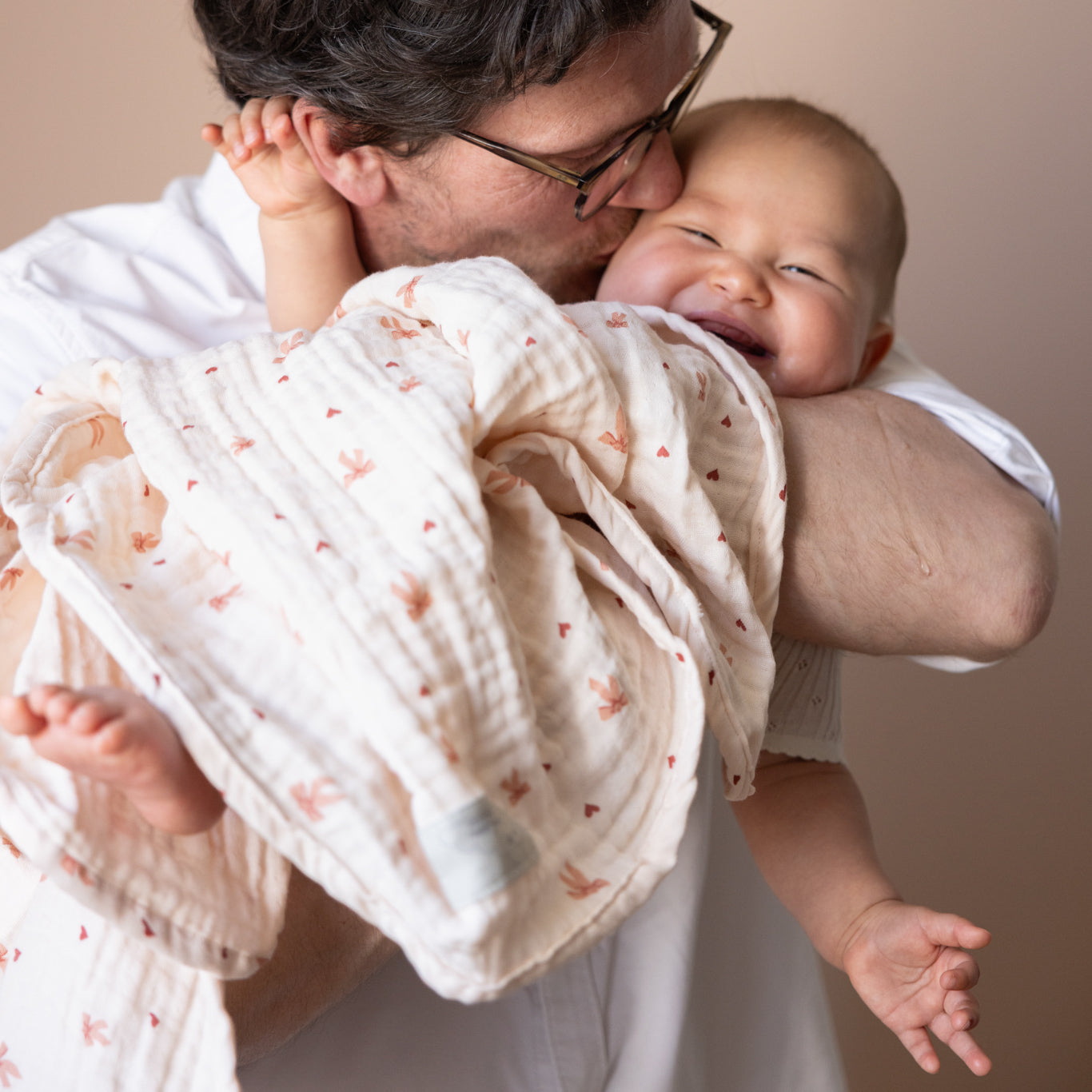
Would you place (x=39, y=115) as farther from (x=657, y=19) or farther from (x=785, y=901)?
(x=785, y=901)

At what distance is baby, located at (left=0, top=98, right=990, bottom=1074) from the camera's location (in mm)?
849

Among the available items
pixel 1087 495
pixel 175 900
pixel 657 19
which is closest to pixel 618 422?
pixel 175 900

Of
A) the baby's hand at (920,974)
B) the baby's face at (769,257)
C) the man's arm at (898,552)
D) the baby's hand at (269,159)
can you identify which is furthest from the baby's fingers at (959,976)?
the baby's hand at (269,159)

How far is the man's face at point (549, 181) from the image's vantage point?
959 millimetres

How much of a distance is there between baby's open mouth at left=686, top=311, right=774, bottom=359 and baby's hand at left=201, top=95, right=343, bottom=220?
0.40 m

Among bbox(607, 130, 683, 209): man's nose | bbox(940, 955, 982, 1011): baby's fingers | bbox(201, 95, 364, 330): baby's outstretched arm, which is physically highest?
bbox(607, 130, 683, 209): man's nose

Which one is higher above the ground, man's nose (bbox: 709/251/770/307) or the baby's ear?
man's nose (bbox: 709/251/770/307)

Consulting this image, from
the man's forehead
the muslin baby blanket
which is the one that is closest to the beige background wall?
the man's forehead

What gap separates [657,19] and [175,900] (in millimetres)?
827

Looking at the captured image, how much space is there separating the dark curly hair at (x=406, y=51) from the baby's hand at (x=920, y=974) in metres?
0.76

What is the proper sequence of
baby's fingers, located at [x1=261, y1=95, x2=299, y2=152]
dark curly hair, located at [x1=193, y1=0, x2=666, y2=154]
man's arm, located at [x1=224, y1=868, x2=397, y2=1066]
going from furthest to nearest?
baby's fingers, located at [x1=261, y1=95, x2=299, y2=152]
dark curly hair, located at [x1=193, y1=0, x2=666, y2=154]
man's arm, located at [x1=224, y1=868, x2=397, y2=1066]

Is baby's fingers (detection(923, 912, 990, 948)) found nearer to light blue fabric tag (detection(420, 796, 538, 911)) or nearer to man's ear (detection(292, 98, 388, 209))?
light blue fabric tag (detection(420, 796, 538, 911))

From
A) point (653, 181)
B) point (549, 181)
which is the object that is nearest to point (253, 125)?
point (549, 181)

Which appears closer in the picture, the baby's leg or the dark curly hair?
the baby's leg
